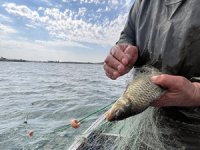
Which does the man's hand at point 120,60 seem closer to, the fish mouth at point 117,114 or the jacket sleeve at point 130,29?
the jacket sleeve at point 130,29

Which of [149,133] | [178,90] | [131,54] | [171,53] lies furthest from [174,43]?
[149,133]

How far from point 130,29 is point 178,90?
1.49 meters

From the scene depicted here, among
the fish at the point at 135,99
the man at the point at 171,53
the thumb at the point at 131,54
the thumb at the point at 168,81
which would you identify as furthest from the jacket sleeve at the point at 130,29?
the thumb at the point at 168,81

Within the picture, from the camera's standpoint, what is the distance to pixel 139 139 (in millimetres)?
3539

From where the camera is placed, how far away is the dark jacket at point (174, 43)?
8.85 feet

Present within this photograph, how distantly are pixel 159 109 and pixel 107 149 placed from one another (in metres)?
2.59

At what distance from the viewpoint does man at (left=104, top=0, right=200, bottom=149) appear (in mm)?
2631

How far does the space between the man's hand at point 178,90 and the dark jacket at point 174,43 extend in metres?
0.44

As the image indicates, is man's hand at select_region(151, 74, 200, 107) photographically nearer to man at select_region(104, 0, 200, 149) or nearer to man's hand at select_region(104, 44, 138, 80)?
man at select_region(104, 0, 200, 149)

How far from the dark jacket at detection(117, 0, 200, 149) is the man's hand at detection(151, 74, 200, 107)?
1.44ft

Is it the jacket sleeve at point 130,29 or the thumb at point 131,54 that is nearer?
the thumb at point 131,54

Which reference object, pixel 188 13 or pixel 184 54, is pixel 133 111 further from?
pixel 188 13

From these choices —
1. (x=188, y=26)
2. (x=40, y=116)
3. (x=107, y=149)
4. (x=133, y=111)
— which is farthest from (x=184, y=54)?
(x=40, y=116)

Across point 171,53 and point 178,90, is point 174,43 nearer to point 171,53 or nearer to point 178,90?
point 171,53
